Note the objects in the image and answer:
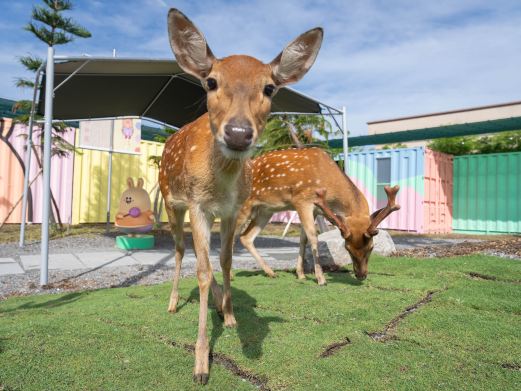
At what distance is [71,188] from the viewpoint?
12898 millimetres

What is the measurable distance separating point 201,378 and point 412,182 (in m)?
12.9

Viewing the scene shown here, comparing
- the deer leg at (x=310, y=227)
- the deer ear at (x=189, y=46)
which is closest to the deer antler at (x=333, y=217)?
the deer leg at (x=310, y=227)

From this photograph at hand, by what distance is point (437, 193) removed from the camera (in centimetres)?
1408

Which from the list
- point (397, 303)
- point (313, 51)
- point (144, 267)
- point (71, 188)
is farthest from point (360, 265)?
point (71, 188)

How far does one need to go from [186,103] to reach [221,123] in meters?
7.41

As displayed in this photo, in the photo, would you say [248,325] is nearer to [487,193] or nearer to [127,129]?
[127,129]

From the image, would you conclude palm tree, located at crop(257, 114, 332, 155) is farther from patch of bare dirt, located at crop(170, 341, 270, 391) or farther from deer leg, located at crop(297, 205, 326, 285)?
patch of bare dirt, located at crop(170, 341, 270, 391)

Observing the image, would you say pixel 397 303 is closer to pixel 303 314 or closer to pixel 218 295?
pixel 303 314

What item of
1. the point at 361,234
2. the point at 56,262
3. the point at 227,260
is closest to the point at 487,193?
the point at 361,234

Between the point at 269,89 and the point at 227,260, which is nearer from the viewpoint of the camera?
the point at 269,89

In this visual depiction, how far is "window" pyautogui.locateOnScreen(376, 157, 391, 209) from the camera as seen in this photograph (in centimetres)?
1444

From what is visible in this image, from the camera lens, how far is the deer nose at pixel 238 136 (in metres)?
2.03

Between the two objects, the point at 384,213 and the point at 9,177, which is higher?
the point at 9,177

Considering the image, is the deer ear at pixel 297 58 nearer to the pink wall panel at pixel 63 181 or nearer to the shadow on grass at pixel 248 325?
the shadow on grass at pixel 248 325
